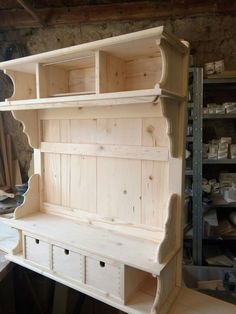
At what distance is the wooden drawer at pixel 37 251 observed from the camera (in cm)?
134

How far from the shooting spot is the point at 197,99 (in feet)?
7.54

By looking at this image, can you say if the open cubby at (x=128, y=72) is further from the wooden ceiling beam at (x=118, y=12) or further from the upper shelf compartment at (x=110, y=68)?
the wooden ceiling beam at (x=118, y=12)

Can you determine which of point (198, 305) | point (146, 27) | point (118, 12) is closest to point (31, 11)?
point (118, 12)

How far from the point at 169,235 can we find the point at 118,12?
2.19 m

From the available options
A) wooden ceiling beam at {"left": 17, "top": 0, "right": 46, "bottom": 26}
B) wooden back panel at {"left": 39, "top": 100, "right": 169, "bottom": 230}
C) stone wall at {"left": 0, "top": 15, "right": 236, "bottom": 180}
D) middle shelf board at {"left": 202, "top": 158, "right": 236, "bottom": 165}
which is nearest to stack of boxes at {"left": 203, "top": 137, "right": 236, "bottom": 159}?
middle shelf board at {"left": 202, "top": 158, "right": 236, "bottom": 165}

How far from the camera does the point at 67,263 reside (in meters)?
1.27

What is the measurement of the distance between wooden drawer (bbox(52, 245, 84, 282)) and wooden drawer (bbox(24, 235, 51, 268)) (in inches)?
1.6

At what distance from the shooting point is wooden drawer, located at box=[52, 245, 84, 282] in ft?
4.03

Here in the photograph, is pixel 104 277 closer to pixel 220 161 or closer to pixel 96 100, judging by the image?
pixel 96 100

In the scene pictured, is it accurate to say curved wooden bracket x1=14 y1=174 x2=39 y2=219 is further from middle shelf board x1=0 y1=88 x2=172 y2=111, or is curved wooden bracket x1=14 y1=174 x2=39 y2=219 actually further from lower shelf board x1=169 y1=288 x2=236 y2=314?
lower shelf board x1=169 y1=288 x2=236 y2=314

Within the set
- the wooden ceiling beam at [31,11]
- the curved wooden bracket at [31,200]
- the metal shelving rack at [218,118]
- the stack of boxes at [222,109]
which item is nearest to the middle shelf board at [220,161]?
the metal shelving rack at [218,118]

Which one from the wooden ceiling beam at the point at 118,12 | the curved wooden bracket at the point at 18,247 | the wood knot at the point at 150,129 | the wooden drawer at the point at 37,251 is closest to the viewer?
the wood knot at the point at 150,129

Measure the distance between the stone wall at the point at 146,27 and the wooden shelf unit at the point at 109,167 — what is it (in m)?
1.37

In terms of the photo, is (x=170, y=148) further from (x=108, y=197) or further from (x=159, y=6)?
(x=159, y=6)
